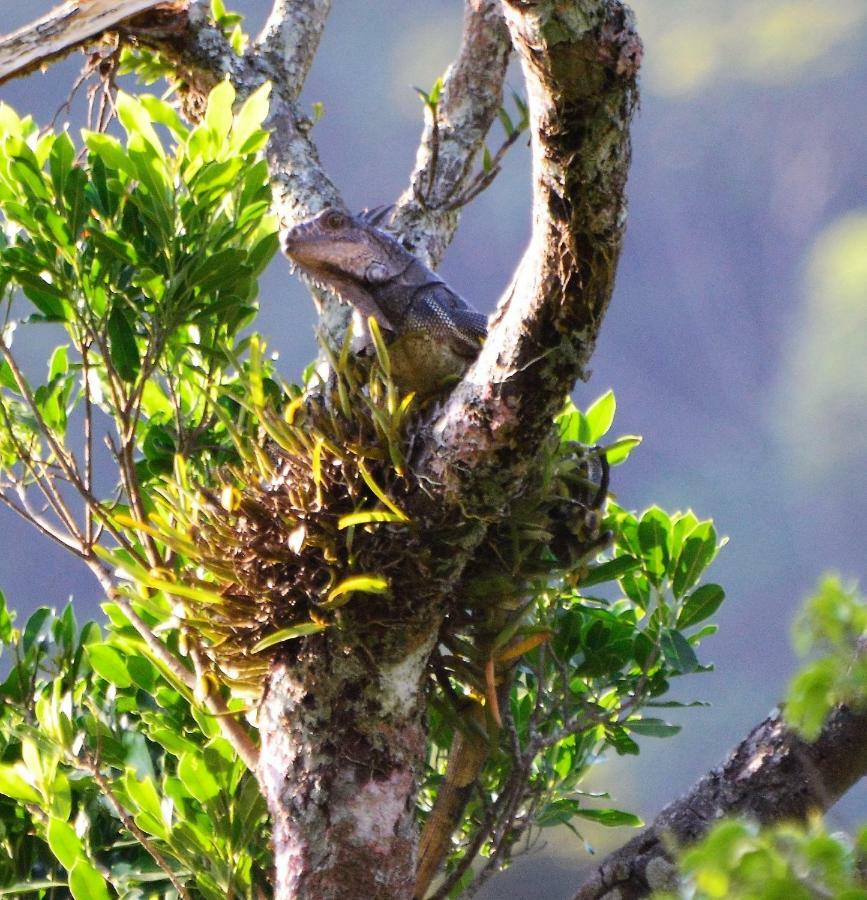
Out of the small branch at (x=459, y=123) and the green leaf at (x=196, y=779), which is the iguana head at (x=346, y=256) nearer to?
the small branch at (x=459, y=123)

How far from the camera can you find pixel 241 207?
1451 mm

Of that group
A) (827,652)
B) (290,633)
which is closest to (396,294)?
(290,633)

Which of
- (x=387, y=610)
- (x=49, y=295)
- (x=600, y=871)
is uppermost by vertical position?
(x=49, y=295)

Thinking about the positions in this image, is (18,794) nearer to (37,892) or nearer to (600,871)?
(37,892)

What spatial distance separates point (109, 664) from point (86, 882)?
0.96 feet

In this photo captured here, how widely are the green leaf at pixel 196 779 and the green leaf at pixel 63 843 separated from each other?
0.14 metres

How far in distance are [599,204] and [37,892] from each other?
1237 millimetres

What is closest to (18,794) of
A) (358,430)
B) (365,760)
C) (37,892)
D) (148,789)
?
(148,789)

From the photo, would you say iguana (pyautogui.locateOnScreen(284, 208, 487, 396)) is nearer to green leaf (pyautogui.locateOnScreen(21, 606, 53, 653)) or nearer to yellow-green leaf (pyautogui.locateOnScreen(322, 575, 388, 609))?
yellow-green leaf (pyautogui.locateOnScreen(322, 575, 388, 609))

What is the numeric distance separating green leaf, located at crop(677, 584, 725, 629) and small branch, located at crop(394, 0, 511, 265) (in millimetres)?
619

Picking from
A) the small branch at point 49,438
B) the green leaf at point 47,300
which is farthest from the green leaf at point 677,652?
the green leaf at point 47,300

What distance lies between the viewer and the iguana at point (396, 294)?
138 centimetres

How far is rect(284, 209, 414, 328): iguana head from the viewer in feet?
4.75

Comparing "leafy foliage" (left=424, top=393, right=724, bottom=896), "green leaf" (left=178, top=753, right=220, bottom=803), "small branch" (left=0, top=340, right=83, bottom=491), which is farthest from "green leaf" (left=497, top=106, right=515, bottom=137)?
"green leaf" (left=178, top=753, right=220, bottom=803)
